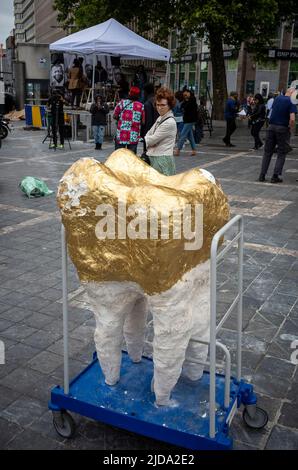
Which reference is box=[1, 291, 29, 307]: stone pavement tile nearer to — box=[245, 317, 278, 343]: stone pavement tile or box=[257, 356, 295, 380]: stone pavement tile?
box=[245, 317, 278, 343]: stone pavement tile

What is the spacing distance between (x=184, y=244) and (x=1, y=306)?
101 inches

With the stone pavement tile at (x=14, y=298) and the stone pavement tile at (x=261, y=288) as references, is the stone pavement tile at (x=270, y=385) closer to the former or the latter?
the stone pavement tile at (x=261, y=288)

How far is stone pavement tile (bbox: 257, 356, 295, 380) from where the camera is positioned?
333 cm

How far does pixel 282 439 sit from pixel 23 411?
1.54 m

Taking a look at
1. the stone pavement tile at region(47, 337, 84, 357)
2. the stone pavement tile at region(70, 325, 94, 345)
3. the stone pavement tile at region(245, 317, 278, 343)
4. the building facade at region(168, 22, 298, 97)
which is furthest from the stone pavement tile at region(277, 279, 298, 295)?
the building facade at region(168, 22, 298, 97)

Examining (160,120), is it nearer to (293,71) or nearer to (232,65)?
(293,71)

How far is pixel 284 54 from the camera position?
31.5 meters

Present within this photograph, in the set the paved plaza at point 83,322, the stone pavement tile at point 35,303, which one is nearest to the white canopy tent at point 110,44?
the paved plaza at point 83,322

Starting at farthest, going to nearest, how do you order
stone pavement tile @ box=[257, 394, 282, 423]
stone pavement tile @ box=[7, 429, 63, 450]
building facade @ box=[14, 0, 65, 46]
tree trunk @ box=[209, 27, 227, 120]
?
1. building facade @ box=[14, 0, 65, 46]
2. tree trunk @ box=[209, 27, 227, 120]
3. stone pavement tile @ box=[257, 394, 282, 423]
4. stone pavement tile @ box=[7, 429, 63, 450]

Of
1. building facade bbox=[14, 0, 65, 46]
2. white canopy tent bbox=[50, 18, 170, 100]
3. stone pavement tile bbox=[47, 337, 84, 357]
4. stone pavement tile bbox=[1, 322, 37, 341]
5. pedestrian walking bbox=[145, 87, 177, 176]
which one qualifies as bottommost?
stone pavement tile bbox=[47, 337, 84, 357]

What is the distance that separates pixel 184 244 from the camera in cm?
229

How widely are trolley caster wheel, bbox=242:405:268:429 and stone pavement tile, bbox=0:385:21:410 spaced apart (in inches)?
56.7

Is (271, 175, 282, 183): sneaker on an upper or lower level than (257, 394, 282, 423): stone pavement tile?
upper
